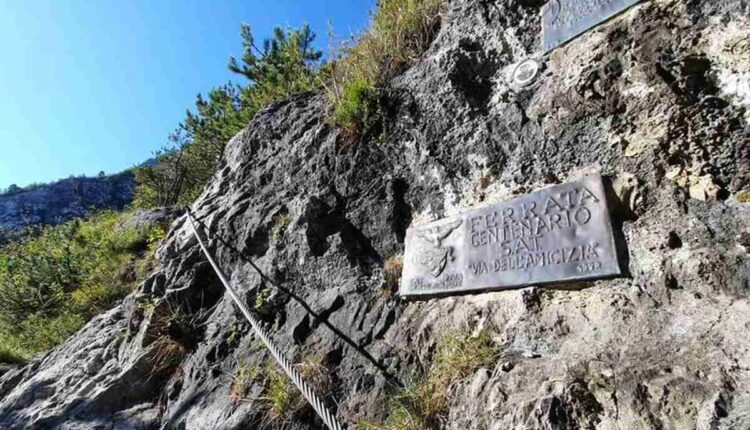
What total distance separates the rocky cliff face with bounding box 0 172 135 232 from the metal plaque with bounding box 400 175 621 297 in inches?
2089

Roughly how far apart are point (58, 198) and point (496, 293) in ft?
211

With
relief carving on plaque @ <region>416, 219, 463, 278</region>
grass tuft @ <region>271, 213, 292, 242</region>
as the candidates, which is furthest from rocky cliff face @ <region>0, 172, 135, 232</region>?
relief carving on plaque @ <region>416, 219, 463, 278</region>

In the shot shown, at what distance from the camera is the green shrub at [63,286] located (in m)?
6.54

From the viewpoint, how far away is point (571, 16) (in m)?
2.92

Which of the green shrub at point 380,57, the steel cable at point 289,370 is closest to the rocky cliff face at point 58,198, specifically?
the steel cable at point 289,370

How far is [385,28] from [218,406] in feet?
12.2

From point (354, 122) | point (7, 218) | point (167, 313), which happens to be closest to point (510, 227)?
point (354, 122)

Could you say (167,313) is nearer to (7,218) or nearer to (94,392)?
(94,392)

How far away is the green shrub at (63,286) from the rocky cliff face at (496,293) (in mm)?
1661

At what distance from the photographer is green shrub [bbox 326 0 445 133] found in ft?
13.2

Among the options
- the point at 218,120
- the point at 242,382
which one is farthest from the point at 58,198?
the point at 242,382

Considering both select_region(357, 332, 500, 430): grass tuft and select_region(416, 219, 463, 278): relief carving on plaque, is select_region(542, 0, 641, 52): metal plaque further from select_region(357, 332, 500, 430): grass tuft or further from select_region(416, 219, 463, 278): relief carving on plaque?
select_region(357, 332, 500, 430): grass tuft

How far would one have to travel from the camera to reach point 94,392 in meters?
3.91

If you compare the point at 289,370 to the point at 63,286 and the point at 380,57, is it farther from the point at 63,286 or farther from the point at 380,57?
the point at 63,286
